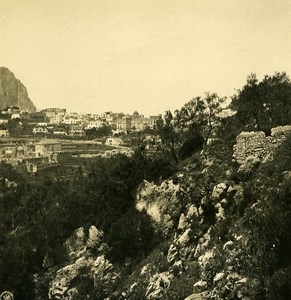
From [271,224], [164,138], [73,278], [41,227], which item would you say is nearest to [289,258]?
[271,224]

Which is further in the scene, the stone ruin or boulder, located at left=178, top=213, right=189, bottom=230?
boulder, located at left=178, top=213, right=189, bottom=230

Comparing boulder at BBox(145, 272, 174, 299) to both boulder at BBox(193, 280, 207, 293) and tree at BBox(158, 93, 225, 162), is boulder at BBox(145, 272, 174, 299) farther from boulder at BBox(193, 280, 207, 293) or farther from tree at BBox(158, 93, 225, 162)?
tree at BBox(158, 93, 225, 162)

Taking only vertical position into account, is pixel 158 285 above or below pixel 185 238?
below

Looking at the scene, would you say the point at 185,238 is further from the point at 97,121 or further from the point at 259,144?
the point at 97,121

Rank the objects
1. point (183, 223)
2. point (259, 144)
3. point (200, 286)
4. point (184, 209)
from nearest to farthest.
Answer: point (200, 286) → point (259, 144) → point (183, 223) → point (184, 209)

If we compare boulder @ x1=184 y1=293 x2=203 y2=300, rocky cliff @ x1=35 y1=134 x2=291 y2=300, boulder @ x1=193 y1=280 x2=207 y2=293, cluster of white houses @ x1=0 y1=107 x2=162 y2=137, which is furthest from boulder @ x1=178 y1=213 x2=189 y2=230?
cluster of white houses @ x1=0 y1=107 x2=162 y2=137

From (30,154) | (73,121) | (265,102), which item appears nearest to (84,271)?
(265,102)

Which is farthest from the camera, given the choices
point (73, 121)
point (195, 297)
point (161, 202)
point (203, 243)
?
point (73, 121)

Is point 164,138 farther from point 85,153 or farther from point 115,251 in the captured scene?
point 85,153
